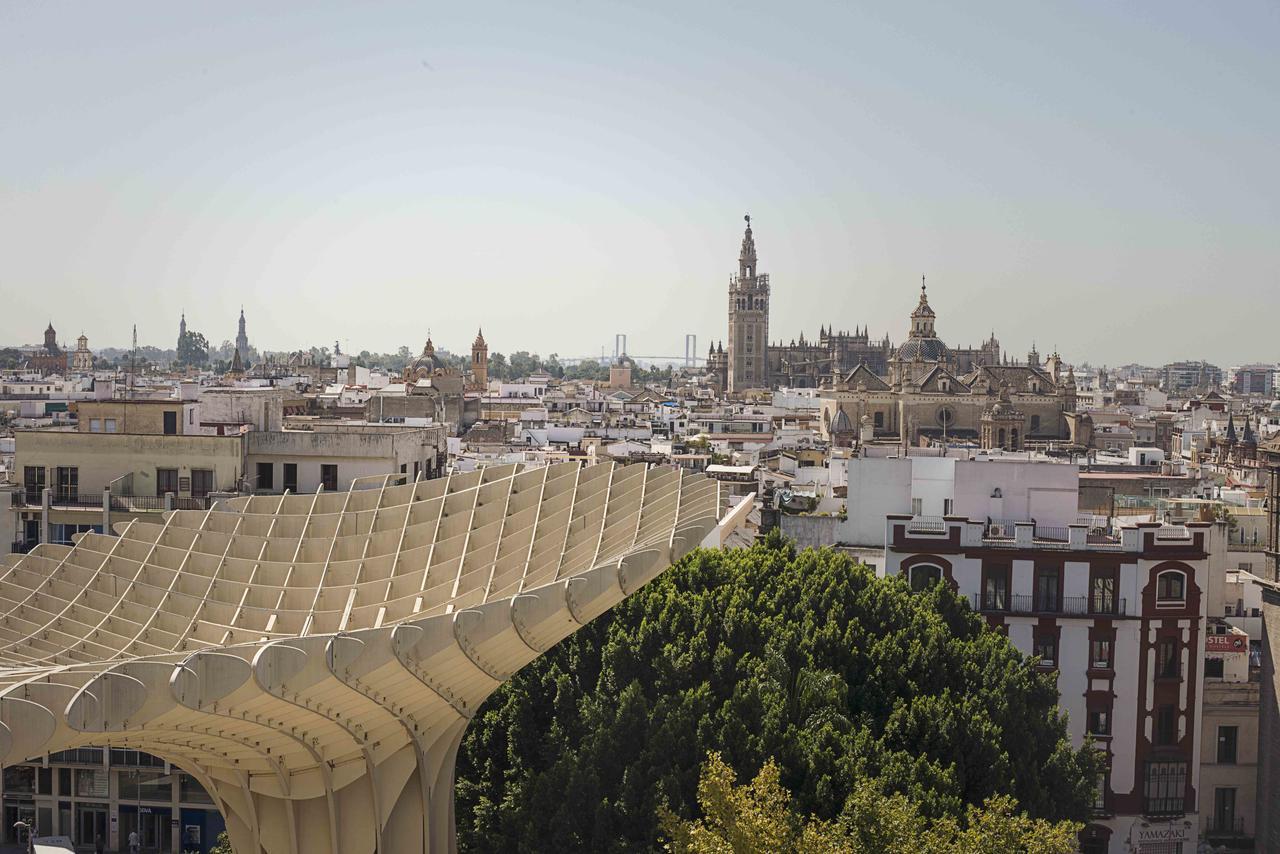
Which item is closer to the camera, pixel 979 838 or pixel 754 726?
pixel 979 838

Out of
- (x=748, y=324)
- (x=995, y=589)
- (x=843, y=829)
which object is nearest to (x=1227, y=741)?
(x=995, y=589)

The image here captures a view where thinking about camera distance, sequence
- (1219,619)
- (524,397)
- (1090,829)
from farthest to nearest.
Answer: (524,397) → (1219,619) → (1090,829)

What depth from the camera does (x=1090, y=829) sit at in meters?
30.1

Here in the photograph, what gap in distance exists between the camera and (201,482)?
3438 cm

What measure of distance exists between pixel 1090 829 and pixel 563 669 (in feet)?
35.9

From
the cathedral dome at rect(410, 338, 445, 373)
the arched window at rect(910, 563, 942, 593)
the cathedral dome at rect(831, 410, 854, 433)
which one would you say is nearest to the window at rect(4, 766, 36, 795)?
the arched window at rect(910, 563, 942, 593)

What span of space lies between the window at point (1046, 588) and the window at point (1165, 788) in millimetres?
3460

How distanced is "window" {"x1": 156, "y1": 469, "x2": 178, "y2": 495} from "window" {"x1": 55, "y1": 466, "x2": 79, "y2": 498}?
1746mm

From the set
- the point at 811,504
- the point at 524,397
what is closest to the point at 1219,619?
the point at 811,504

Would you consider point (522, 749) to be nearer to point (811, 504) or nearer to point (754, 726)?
point (754, 726)

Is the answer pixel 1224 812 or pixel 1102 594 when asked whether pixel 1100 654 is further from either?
pixel 1224 812

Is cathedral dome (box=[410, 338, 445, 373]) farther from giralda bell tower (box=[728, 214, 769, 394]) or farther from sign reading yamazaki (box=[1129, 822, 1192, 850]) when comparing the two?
sign reading yamazaki (box=[1129, 822, 1192, 850])

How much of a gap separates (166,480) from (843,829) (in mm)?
19720

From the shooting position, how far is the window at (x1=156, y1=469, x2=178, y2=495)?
112 ft
